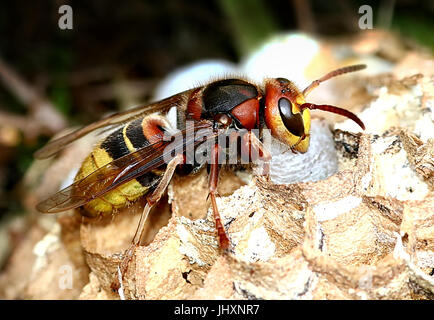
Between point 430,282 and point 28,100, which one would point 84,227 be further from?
point 28,100

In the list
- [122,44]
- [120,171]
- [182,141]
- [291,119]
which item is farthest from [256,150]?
[122,44]

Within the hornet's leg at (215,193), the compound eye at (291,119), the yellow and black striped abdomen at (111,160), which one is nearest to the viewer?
the hornet's leg at (215,193)

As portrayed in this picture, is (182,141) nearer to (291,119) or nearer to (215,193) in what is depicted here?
(215,193)

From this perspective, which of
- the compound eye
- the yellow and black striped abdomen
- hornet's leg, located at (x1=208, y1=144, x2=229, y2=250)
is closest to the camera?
hornet's leg, located at (x1=208, y1=144, x2=229, y2=250)

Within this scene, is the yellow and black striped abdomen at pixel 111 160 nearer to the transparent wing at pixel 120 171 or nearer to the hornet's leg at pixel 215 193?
the transparent wing at pixel 120 171

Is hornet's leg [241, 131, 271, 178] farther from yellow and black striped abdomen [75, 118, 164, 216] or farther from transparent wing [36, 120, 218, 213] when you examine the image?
yellow and black striped abdomen [75, 118, 164, 216]

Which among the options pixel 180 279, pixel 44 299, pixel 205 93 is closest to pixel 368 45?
pixel 205 93

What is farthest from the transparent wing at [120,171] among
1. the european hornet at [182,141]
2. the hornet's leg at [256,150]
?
the hornet's leg at [256,150]

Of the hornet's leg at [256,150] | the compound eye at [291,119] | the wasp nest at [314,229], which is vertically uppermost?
the compound eye at [291,119]

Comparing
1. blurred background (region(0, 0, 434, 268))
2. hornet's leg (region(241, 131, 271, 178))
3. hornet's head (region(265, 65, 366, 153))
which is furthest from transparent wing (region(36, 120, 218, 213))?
blurred background (region(0, 0, 434, 268))
